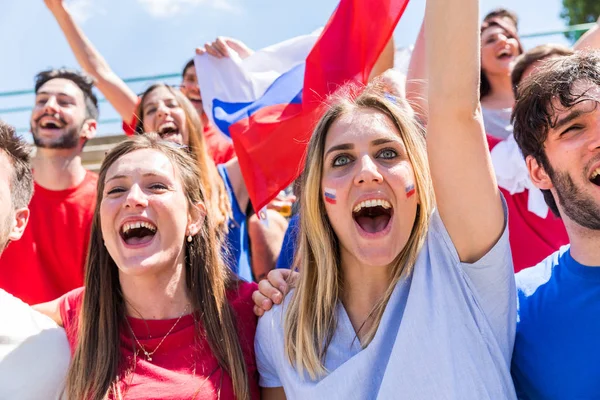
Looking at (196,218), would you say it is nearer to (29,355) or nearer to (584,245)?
(29,355)

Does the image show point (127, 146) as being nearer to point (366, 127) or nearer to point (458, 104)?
point (366, 127)

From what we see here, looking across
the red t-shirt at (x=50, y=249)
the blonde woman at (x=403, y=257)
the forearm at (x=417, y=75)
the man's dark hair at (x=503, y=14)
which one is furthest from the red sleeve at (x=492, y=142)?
the red t-shirt at (x=50, y=249)

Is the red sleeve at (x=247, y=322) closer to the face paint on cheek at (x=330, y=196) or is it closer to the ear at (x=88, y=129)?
the face paint on cheek at (x=330, y=196)

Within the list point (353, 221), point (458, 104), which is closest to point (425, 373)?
point (353, 221)

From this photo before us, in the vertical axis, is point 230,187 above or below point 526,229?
above

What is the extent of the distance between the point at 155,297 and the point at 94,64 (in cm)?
269

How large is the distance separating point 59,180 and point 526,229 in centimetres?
267

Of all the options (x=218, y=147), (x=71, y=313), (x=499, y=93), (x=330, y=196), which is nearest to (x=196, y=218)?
(x=71, y=313)

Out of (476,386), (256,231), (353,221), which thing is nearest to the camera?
(476,386)

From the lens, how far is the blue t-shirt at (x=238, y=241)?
3549 mm

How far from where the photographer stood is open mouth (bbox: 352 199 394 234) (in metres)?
2.29

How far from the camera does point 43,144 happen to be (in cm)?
420

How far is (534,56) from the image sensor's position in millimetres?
3717

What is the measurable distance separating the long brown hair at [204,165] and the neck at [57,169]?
0.45 metres
